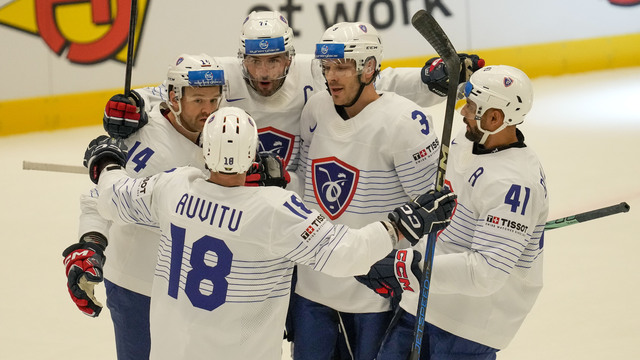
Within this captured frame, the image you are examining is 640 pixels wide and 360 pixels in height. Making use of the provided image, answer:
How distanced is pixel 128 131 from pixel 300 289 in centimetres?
90

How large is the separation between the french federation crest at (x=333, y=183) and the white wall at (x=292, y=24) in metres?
5.26

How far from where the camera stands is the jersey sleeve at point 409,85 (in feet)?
14.0

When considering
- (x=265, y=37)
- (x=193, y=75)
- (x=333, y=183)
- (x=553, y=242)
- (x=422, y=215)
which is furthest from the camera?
(x=553, y=242)

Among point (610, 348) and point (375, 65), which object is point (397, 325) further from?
Answer: point (610, 348)

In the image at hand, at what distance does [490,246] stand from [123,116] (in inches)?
56.0

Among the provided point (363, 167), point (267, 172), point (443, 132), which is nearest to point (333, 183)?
point (363, 167)

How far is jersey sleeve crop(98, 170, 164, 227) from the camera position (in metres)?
3.25

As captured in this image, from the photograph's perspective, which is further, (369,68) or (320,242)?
(369,68)

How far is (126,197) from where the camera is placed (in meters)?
3.31

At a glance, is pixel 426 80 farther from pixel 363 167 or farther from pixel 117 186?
pixel 117 186

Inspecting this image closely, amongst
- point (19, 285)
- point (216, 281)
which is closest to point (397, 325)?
point (216, 281)

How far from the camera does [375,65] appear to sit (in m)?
3.77

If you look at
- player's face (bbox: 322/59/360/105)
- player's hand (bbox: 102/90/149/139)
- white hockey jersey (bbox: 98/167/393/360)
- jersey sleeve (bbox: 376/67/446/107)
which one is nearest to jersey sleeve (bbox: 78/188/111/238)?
player's hand (bbox: 102/90/149/139)

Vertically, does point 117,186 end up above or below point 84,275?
above
